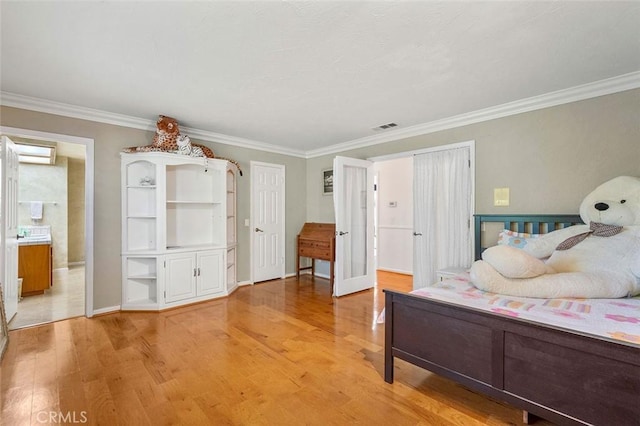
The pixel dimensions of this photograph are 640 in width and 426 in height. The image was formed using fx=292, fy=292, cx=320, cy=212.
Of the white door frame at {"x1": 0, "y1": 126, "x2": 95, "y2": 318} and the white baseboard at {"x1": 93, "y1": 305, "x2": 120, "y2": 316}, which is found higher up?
the white door frame at {"x1": 0, "y1": 126, "x2": 95, "y2": 318}

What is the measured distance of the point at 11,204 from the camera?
123 inches

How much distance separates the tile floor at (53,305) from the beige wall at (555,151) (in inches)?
199

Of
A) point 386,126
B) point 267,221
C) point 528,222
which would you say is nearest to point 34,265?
point 267,221

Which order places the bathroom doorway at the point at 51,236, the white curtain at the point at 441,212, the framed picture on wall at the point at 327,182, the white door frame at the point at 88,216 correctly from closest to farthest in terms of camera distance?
the white door frame at the point at 88,216, the white curtain at the point at 441,212, the bathroom doorway at the point at 51,236, the framed picture on wall at the point at 327,182

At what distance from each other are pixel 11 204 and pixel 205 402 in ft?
10.3

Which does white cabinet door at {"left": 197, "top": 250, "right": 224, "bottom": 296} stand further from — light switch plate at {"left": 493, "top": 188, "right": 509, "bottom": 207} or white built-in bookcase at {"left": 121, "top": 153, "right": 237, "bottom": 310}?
light switch plate at {"left": 493, "top": 188, "right": 509, "bottom": 207}

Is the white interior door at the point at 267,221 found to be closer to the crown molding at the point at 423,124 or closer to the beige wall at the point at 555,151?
the crown molding at the point at 423,124

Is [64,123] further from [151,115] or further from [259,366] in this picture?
[259,366]

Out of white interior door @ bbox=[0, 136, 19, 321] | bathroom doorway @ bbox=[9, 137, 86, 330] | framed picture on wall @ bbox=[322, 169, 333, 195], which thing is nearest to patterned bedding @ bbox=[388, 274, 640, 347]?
framed picture on wall @ bbox=[322, 169, 333, 195]

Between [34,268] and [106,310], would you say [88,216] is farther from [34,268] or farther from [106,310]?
[34,268]

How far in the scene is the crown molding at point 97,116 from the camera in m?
2.94

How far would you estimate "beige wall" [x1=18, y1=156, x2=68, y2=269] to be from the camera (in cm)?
555

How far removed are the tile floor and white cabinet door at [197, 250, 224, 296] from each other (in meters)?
1.35

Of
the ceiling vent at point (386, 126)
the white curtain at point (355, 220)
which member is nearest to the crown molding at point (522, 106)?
the ceiling vent at point (386, 126)
